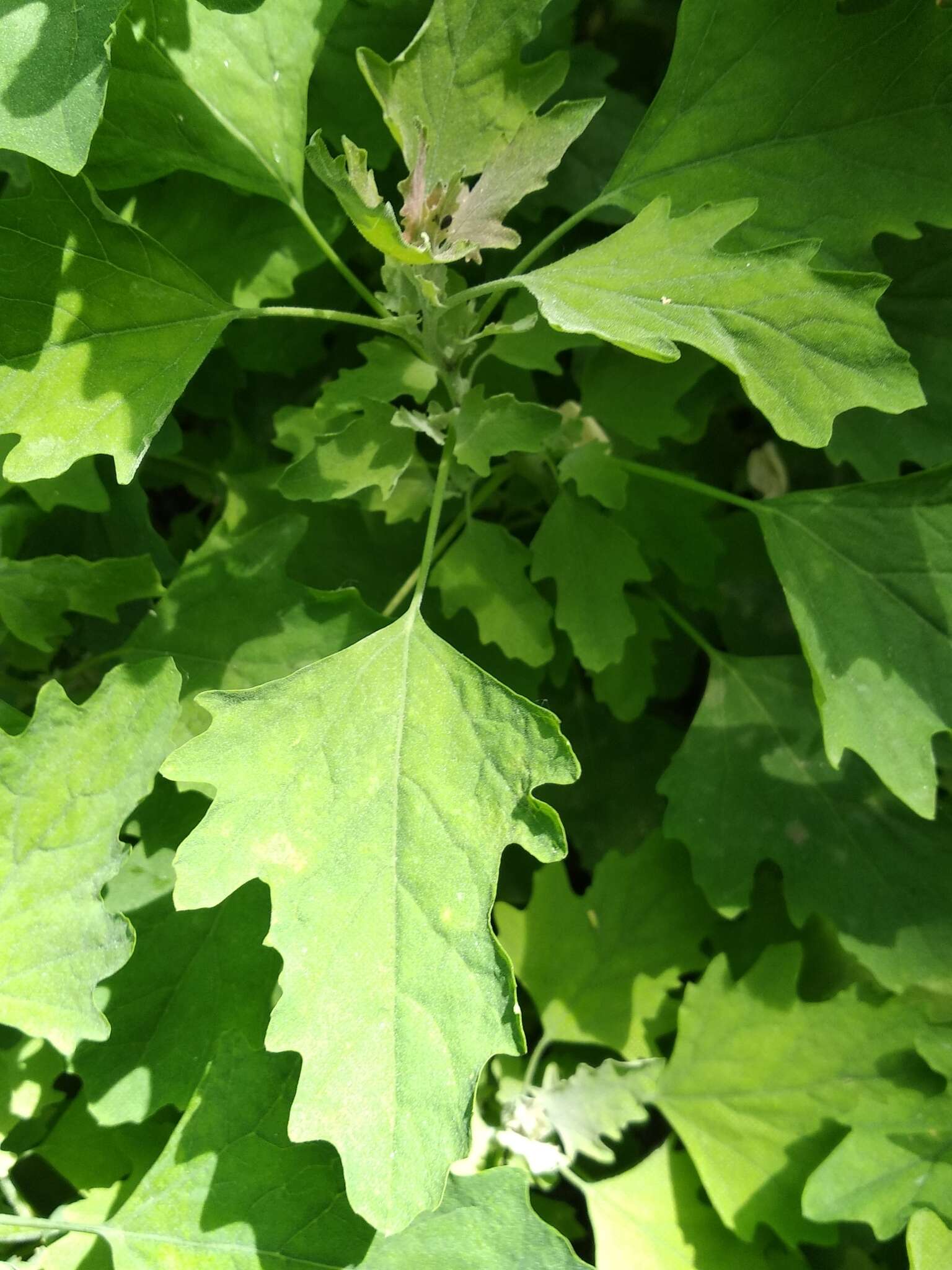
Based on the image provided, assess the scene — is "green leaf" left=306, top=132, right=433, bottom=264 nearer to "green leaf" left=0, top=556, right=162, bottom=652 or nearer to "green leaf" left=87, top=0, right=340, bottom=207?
"green leaf" left=87, top=0, right=340, bottom=207

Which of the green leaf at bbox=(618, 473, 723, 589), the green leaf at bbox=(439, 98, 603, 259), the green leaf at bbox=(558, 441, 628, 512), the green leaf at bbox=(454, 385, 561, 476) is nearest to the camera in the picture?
the green leaf at bbox=(439, 98, 603, 259)

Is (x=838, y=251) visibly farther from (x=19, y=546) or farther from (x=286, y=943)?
(x=19, y=546)

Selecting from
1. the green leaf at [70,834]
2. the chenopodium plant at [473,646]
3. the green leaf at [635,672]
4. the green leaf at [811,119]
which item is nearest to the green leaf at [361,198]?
the chenopodium plant at [473,646]

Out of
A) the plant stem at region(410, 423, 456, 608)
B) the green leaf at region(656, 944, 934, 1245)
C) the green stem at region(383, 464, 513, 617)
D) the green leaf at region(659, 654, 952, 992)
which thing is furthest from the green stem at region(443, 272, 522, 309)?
the green leaf at region(656, 944, 934, 1245)

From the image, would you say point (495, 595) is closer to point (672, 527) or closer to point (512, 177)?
point (672, 527)

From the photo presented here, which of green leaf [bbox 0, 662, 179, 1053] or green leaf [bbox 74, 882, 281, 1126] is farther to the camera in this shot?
green leaf [bbox 74, 882, 281, 1126]

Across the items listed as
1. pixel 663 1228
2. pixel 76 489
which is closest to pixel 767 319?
pixel 76 489

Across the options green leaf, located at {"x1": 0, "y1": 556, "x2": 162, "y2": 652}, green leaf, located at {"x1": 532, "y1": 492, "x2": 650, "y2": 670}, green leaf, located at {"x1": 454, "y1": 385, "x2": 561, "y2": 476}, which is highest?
green leaf, located at {"x1": 0, "y1": 556, "x2": 162, "y2": 652}

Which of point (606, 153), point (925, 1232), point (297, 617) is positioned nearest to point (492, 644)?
point (297, 617)
